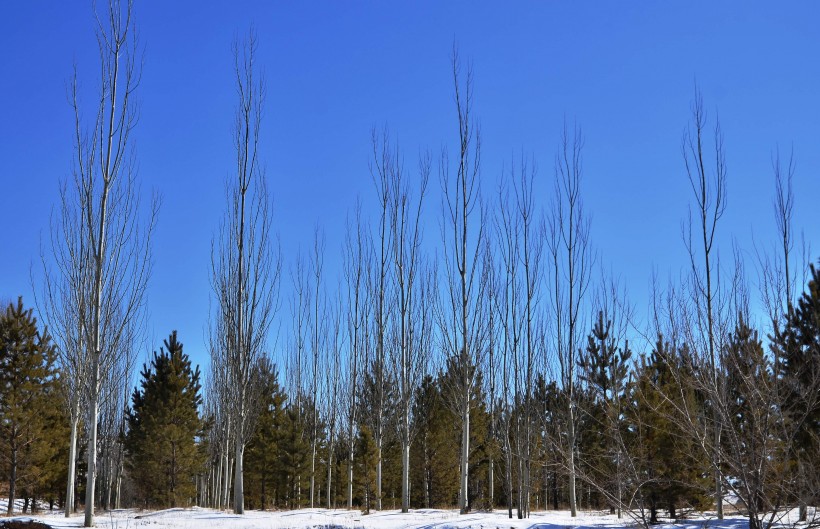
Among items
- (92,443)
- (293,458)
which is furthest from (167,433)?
(92,443)

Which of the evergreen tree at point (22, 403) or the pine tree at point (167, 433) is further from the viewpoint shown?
the pine tree at point (167, 433)

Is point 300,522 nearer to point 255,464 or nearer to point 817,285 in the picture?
point 817,285

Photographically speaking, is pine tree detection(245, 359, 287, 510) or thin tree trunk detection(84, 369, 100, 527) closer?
thin tree trunk detection(84, 369, 100, 527)

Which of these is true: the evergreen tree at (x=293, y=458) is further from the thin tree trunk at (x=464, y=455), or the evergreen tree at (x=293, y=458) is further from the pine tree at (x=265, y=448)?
the thin tree trunk at (x=464, y=455)

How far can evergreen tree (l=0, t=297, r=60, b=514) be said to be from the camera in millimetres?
24125

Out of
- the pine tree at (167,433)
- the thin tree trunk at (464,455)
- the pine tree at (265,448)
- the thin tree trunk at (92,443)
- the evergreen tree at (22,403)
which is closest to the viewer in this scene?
the thin tree trunk at (92,443)

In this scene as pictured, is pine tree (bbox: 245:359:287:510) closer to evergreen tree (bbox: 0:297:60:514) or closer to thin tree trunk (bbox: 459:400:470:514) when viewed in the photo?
evergreen tree (bbox: 0:297:60:514)

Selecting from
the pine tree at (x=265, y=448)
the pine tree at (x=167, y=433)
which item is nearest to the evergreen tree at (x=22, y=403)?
the pine tree at (x=167, y=433)

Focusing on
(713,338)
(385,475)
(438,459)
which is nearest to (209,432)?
(385,475)

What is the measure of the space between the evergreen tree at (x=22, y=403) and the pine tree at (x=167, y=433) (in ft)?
16.7

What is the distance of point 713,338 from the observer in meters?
8.77

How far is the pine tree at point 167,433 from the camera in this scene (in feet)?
99.1

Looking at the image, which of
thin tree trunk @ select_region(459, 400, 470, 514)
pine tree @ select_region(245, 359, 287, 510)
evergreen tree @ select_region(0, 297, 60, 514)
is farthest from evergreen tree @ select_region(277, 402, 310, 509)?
thin tree trunk @ select_region(459, 400, 470, 514)

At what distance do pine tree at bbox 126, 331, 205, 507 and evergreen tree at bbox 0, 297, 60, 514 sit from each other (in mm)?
5083
